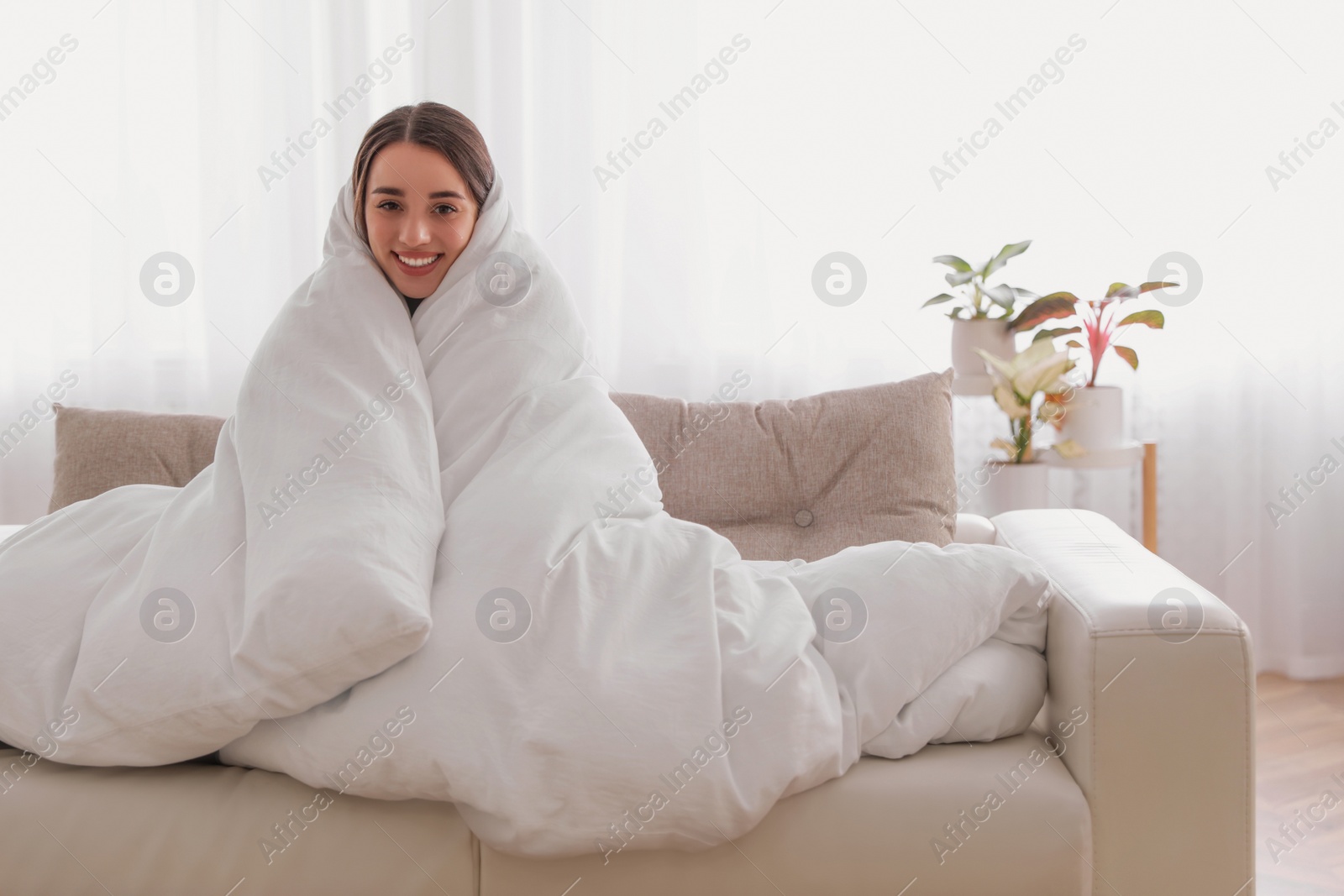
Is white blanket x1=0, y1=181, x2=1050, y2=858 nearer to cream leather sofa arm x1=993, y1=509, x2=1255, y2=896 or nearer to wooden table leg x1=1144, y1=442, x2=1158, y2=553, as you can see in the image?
cream leather sofa arm x1=993, y1=509, x2=1255, y2=896

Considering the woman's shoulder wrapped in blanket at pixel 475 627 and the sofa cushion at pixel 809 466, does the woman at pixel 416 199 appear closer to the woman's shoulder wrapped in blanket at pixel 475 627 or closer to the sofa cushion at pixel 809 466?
the woman's shoulder wrapped in blanket at pixel 475 627

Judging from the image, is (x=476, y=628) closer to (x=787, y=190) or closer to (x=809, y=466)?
(x=809, y=466)

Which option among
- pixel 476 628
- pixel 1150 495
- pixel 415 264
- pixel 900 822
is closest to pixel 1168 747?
pixel 900 822

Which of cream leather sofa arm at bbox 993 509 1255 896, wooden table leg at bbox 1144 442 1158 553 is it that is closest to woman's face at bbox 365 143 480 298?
cream leather sofa arm at bbox 993 509 1255 896

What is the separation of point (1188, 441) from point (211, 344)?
8.73 feet

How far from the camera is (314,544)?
107cm

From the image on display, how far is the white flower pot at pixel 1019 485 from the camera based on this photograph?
2.12m

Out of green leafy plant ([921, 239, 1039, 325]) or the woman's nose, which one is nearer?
the woman's nose

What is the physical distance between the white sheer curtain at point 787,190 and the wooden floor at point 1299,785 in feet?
0.71

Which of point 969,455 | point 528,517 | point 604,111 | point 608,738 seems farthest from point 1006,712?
point 604,111

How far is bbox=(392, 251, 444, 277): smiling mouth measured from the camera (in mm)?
1451

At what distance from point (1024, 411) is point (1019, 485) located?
0.16 metres

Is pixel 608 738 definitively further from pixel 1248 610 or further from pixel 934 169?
pixel 1248 610

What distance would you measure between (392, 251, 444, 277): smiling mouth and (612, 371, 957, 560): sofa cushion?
1.55 feet
